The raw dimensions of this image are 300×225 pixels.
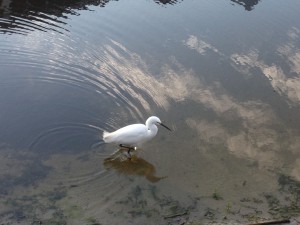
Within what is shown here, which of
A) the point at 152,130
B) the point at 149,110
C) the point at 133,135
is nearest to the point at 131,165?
the point at 133,135

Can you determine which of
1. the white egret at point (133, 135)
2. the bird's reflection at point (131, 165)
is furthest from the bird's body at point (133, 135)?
the bird's reflection at point (131, 165)

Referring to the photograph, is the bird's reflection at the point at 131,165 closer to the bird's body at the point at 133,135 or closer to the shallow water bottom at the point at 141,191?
the shallow water bottom at the point at 141,191

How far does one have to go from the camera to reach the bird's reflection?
8891 millimetres

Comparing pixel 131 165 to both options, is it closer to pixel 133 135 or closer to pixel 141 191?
pixel 133 135

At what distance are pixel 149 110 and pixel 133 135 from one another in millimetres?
1774

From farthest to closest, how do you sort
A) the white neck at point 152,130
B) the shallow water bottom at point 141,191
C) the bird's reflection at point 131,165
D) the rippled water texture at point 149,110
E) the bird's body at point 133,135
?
the white neck at point 152,130, the bird's body at point 133,135, the bird's reflection at point 131,165, the rippled water texture at point 149,110, the shallow water bottom at point 141,191

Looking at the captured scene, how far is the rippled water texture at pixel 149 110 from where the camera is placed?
813cm

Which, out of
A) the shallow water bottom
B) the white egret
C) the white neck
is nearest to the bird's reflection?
the shallow water bottom

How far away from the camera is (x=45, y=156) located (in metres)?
9.02

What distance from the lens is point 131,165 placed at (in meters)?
9.16

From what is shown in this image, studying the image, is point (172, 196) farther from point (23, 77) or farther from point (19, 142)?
point (23, 77)

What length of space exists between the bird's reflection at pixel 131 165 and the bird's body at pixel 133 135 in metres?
0.31

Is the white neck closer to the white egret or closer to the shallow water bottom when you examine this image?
the white egret

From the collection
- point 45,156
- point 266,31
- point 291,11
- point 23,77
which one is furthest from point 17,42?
point 291,11
